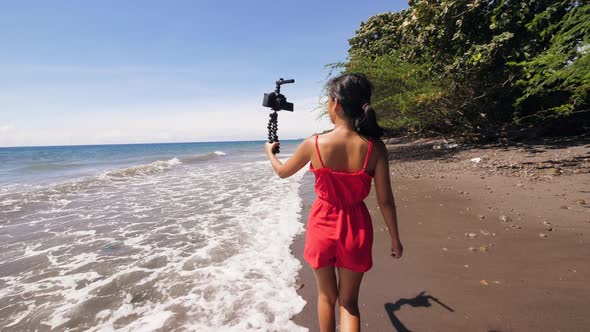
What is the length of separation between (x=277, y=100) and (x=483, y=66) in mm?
11584

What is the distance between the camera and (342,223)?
1.91 m

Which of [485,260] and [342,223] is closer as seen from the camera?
[342,223]

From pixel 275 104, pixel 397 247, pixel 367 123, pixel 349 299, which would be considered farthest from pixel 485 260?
pixel 275 104

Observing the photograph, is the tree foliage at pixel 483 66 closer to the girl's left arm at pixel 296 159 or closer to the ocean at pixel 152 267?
the girl's left arm at pixel 296 159

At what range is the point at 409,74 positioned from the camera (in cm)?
1350

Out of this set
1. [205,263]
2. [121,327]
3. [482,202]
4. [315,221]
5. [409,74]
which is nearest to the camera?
[315,221]

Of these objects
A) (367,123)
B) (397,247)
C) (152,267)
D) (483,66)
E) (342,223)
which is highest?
(483,66)

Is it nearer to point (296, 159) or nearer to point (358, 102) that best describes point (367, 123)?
point (358, 102)

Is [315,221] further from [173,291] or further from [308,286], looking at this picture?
[173,291]

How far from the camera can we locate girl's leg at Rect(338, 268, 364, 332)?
1.97 m

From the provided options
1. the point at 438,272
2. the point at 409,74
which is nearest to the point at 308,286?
the point at 438,272

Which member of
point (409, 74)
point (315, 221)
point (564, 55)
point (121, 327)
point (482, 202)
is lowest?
point (121, 327)

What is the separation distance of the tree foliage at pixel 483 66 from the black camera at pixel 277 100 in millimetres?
6402

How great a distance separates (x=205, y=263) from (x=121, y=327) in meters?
1.64
